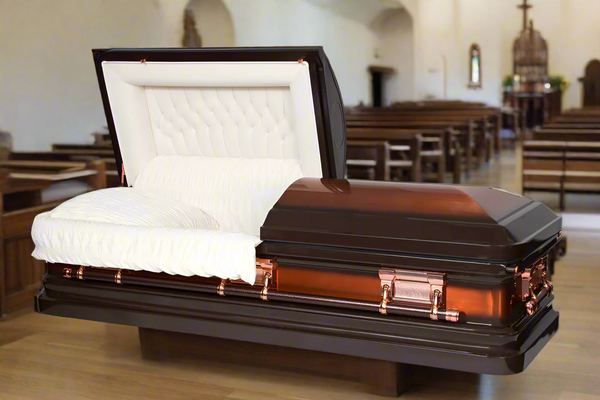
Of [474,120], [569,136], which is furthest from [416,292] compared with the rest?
[474,120]

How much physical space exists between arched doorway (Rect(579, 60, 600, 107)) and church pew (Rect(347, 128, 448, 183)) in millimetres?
11998

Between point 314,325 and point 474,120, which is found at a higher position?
point 474,120

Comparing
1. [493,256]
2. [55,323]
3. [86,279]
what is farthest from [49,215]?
[493,256]

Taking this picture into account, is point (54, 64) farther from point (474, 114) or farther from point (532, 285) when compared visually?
point (474, 114)

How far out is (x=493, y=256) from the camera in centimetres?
207

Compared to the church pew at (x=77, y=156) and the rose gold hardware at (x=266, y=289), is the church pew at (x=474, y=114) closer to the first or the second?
the church pew at (x=77, y=156)

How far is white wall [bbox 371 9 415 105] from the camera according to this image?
19219 millimetres

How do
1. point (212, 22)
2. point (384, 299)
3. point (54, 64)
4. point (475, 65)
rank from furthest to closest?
point (475, 65) → point (212, 22) → point (54, 64) → point (384, 299)

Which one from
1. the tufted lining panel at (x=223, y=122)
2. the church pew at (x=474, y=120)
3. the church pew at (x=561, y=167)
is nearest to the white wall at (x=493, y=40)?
the church pew at (x=474, y=120)

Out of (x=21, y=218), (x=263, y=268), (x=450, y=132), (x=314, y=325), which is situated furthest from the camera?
(x=450, y=132)

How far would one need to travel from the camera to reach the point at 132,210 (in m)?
3.05

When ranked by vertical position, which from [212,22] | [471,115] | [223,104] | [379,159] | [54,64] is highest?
[212,22]

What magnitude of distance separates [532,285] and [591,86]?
19124 millimetres

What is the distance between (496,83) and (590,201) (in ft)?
44.7
